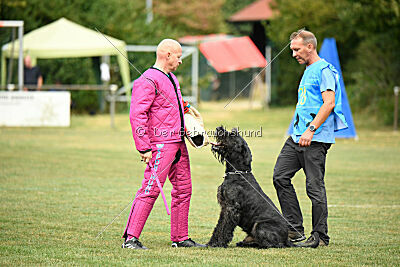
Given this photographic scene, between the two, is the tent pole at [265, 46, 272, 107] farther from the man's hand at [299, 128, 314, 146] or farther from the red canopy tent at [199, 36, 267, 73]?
the man's hand at [299, 128, 314, 146]

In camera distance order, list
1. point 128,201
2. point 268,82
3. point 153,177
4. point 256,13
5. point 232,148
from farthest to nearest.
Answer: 1. point 256,13
2. point 268,82
3. point 128,201
4. point 232,148
5. point 153,177

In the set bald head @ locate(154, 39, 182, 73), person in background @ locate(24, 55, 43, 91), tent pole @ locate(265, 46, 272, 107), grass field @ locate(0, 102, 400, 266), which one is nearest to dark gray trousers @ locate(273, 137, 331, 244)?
grass field @ locate(0, 102, 400, 266)

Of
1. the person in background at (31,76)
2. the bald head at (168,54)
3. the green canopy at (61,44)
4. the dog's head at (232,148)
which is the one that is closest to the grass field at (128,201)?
the dog's head at (232,148)

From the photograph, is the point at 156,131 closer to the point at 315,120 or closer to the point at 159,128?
the point at 159,128

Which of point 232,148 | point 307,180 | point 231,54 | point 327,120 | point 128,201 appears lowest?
point 128,201

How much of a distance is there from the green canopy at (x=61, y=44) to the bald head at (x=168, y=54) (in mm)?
18410

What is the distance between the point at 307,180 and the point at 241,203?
79 centimetres

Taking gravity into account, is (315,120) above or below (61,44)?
below

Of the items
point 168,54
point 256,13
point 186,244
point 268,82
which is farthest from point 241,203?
point 256,13

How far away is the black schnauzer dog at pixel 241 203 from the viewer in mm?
6383

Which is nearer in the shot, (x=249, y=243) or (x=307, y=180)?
(x=249, y=243)

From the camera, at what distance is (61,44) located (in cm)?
2481

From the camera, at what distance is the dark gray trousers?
6648 mm

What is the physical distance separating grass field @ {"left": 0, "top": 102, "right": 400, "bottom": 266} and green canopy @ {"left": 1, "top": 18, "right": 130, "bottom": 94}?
243 inches
